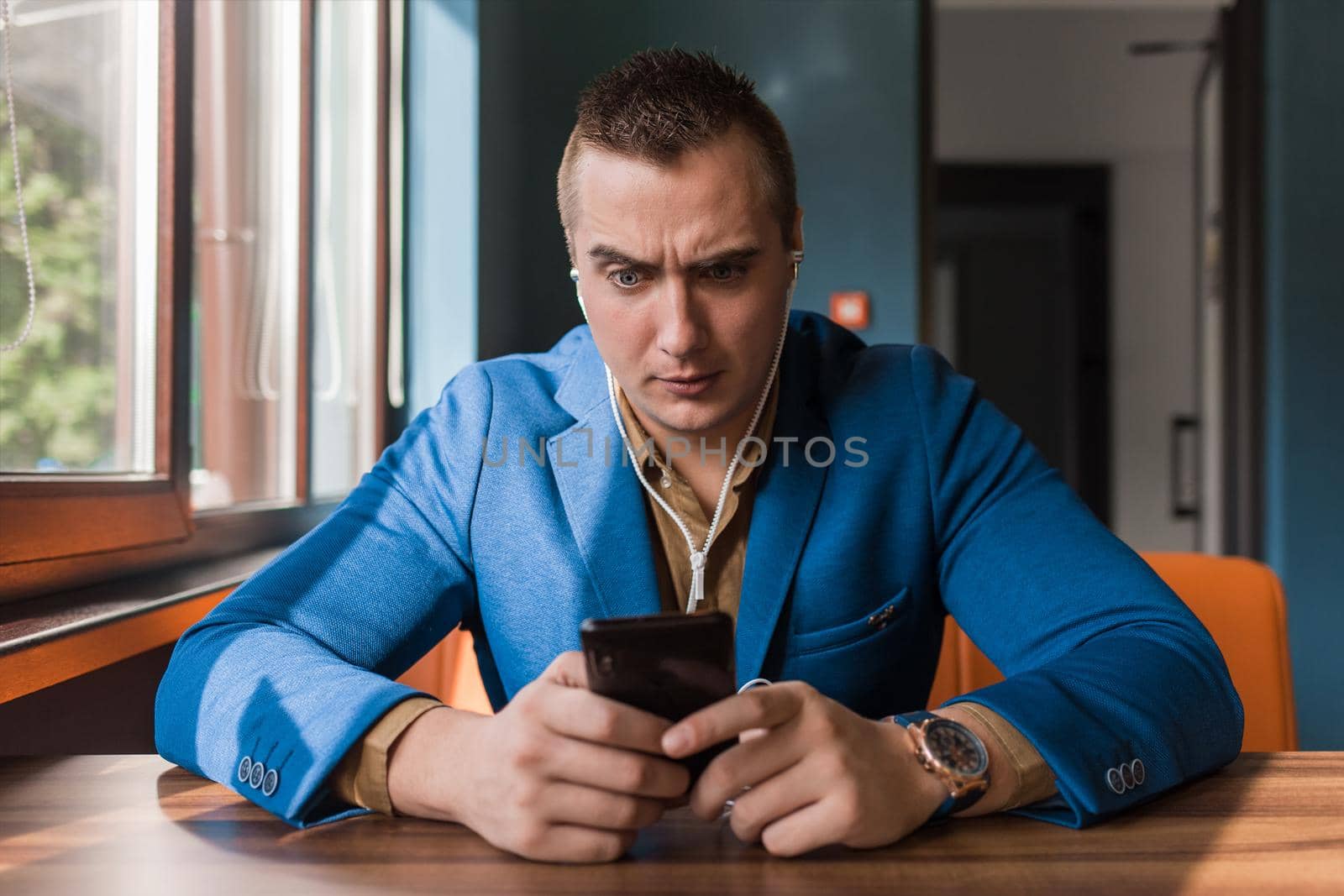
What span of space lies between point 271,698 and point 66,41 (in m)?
1.31

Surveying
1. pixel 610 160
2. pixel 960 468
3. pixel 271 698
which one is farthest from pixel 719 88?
pixel 271 698

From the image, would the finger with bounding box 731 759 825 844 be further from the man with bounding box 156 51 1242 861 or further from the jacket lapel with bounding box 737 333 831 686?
the jacket lapel with bounding box 737 333 831 686

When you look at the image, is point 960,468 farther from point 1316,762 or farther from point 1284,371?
point 1284,371

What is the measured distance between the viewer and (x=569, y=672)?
80 centimetres

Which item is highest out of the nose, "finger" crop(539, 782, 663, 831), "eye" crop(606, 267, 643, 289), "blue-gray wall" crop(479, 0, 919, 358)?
"blue-gray wall" crop(479, 0, 919, 358)

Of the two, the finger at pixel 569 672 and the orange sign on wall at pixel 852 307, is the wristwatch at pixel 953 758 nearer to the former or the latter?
the finger at pixel 569 672

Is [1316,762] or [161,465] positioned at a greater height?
[161,465]

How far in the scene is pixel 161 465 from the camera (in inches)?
70.1

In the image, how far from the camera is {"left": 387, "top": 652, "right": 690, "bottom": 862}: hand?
751 mm

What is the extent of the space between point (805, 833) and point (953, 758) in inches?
5.6

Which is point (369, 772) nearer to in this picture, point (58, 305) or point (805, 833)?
point (805, 833)

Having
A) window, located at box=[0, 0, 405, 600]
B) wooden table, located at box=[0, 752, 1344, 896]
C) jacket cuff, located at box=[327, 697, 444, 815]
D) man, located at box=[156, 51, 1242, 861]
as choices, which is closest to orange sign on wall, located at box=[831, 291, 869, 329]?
window, located at box=[0, 0, 405, 600]

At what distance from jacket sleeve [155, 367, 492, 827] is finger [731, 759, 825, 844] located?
31cm

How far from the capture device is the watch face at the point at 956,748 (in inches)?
32.4
